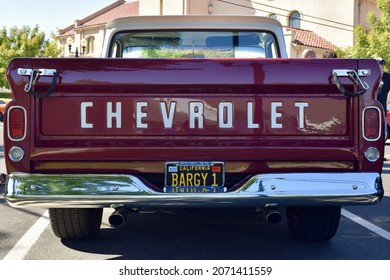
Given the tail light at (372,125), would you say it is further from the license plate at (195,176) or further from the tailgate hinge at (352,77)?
the license plate at (195,176)

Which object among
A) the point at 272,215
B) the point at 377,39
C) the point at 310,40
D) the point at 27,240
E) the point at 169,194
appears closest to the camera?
the point at 169,194

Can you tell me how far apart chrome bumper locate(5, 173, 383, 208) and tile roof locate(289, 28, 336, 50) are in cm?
3462

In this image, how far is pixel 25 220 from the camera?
6.14m

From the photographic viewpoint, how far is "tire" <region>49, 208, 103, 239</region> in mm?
4836

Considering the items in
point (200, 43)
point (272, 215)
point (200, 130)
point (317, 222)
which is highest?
point (200, 43)

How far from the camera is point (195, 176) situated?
394 cm

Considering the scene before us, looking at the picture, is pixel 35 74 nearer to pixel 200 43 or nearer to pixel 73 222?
pixel 73 222

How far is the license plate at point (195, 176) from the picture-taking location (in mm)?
3918

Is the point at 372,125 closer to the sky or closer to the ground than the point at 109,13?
closer to the ground

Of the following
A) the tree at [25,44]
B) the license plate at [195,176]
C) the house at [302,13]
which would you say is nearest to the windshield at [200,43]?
the license plate at [195,176]

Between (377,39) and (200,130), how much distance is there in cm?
2706

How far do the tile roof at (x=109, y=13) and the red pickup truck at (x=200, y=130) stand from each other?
2039 inches

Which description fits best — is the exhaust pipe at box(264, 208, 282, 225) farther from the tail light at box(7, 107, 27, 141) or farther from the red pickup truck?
the tail light at box(7, 107, 27, 141)

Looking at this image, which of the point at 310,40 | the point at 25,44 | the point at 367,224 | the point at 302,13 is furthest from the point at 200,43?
the point at 25,44
